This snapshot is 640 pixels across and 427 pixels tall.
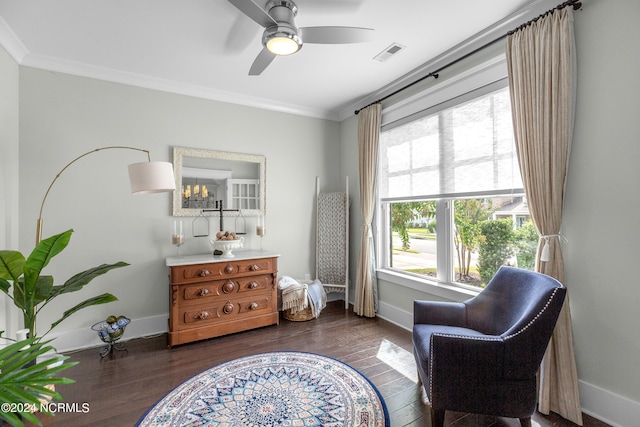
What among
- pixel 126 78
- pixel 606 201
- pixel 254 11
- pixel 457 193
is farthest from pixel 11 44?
pixel 606 201

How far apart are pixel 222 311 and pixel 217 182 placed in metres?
1.49

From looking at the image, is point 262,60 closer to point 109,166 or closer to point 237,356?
point 109,166

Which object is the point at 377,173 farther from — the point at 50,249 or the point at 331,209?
the point at 50,249

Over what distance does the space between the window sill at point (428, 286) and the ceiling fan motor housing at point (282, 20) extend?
2.47m

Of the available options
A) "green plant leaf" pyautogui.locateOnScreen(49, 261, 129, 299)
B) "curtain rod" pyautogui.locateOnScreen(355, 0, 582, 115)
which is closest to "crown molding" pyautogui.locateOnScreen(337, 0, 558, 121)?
"curtain rod" pyautogui.locateOnScreen(355, 0, 582, 115)

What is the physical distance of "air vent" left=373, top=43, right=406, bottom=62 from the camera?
8.41 feet

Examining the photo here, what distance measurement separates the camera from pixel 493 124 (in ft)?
7.96

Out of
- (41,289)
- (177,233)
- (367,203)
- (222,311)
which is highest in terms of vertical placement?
(367,203)

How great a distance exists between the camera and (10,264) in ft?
5.32

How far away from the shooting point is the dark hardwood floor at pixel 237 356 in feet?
6.05

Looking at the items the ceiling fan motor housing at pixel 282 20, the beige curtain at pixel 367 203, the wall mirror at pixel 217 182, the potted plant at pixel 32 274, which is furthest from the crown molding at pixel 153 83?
the potted plant at pixel 32 274

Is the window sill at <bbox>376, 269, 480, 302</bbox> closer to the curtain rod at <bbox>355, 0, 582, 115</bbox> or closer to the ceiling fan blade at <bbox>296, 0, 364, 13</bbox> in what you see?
the curtain rod at <bbox>355, 0, 582, 115</bbox>

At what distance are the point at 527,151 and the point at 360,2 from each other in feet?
5.19

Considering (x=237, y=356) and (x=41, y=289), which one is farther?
(x=237, y=356)
